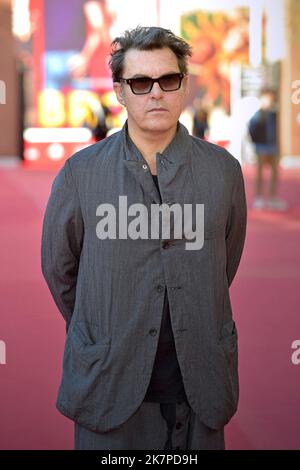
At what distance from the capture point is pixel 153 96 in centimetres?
231

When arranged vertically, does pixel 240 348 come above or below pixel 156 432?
below

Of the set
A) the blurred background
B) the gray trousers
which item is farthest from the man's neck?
the blurred background

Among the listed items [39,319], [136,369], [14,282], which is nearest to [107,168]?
[136,369]

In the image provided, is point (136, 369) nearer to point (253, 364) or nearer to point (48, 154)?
point (253, 364)

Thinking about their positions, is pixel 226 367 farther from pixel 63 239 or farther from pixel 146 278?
pixel 63 239

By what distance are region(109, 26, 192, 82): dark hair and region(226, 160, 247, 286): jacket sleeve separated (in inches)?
13.2

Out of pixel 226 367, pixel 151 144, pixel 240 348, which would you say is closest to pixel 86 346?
pixel 226 367

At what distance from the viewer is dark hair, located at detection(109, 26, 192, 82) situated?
2318mm

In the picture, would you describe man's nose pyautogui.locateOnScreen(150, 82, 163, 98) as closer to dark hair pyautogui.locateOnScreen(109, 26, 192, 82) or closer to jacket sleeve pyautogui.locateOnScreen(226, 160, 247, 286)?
dark hair pyautogui.locateOnScreen(109, 26, 192, 82)

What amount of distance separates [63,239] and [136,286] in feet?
0.81

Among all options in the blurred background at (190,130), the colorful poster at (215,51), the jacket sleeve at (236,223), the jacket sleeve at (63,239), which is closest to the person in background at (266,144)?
the blurred background at (190,130)

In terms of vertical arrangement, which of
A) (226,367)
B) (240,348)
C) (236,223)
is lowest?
(240,348)

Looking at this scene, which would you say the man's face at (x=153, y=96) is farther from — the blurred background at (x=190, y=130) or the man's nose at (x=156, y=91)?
the blurred background at (x=190, y=130)

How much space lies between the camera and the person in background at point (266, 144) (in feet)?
34.3
